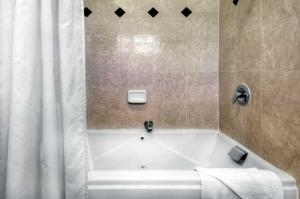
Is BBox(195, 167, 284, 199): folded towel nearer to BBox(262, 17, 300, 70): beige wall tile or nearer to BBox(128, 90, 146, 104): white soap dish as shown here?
BBox(262, 17, 300, 70): beige wall tile

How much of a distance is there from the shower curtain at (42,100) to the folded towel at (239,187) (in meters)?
0.52

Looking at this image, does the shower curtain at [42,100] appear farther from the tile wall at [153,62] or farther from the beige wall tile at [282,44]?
the tile wall at [153,62]

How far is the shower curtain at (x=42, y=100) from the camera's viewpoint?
Answer: 0.96 metres

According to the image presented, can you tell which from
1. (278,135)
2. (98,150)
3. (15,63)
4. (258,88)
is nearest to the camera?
(15,63)

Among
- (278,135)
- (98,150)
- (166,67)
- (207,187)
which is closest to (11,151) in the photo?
(207,187)

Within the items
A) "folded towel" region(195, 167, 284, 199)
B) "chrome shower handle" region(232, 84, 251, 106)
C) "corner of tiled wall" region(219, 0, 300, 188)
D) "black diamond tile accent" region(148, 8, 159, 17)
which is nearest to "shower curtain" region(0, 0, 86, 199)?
"folded towel" region(195, 167, 284, 199)

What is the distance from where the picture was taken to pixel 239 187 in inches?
40.2

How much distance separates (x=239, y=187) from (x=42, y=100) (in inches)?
34.7

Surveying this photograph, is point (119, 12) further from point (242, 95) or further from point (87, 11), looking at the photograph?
point (242, 95)

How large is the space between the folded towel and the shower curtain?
1.72 feet

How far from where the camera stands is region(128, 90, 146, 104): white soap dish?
208 cm

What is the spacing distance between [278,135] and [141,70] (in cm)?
119

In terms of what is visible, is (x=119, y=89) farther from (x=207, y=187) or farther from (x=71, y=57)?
(x=207, y=187)

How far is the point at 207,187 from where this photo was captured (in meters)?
1.02
